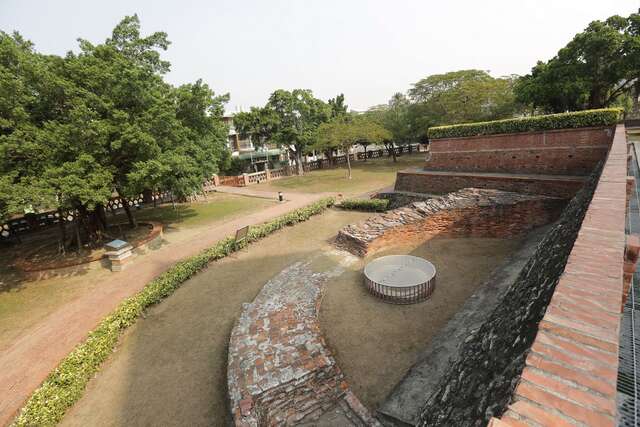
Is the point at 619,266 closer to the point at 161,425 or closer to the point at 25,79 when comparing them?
the point at 161,425

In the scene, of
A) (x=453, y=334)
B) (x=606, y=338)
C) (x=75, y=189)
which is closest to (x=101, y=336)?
(x=75, y=189)

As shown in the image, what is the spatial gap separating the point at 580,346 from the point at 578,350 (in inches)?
1.7

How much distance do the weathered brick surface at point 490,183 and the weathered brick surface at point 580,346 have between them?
11.0 meters

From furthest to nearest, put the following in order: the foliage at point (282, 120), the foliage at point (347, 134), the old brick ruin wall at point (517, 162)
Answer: the foliage at point (282, 120), the foliage at point (347, 134), the old brick ruin wall at point (517, 162)

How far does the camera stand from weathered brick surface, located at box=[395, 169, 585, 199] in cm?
1194

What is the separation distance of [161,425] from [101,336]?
3.23 meters

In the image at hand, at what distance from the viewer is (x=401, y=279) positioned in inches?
338

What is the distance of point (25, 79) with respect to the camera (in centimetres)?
978

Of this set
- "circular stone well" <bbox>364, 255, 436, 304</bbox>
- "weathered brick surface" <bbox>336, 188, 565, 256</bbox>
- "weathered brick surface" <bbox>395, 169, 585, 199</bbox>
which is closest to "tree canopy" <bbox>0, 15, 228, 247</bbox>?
"weathered brick surface" <bbox>336, 188, 565, 256</bbox>

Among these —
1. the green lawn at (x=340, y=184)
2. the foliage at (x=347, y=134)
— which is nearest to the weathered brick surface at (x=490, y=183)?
the green lawn at (x=340, y=184)

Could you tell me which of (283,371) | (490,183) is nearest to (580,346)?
(283,371)

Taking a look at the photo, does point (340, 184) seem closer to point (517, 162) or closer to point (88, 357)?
point (517, 162)

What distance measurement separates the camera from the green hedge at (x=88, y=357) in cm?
505

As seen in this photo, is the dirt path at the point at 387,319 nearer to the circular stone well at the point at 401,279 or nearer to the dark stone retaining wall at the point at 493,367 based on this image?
the circular stone well at the point at 401,279
